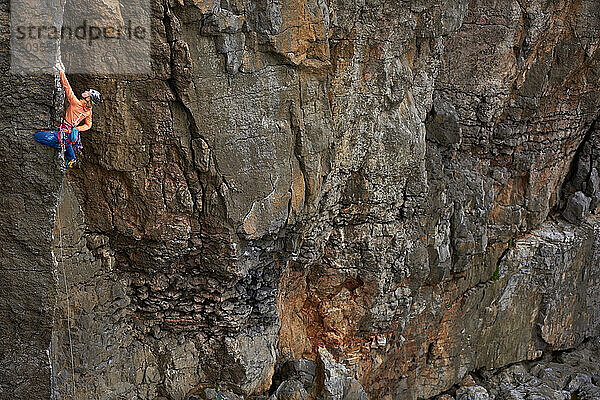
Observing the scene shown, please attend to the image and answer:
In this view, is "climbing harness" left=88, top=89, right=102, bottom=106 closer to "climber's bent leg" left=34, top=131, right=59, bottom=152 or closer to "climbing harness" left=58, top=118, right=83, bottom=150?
"climbing harness" left=58, top=118, right=83, bottom=150

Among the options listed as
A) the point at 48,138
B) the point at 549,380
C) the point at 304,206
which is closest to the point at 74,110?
the point at 48,138

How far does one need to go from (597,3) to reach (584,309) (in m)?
3.86

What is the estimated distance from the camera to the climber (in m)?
4.41

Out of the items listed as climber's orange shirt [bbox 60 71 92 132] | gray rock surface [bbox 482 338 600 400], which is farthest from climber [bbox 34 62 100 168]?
gray rock surface [bbox 482 338 600 400]

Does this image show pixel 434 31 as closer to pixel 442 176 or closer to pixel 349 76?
pixel 349 76

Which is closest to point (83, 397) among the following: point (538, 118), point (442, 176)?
point (442, 176)

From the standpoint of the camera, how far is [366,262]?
6.95m

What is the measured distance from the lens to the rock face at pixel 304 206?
4.98m

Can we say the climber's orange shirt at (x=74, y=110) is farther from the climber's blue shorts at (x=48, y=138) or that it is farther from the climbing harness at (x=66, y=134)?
the climber's blue shorts at (x=48, y=138)

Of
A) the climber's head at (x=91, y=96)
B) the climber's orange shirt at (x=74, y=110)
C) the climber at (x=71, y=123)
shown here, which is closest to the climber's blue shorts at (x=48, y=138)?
the climber at (x=71, y=123)

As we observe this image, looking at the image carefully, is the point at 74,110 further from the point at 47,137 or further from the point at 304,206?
the point at 304,206

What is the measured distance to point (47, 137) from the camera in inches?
173

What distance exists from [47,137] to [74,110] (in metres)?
0.27

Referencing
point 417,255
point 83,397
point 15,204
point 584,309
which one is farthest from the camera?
point 584,309
